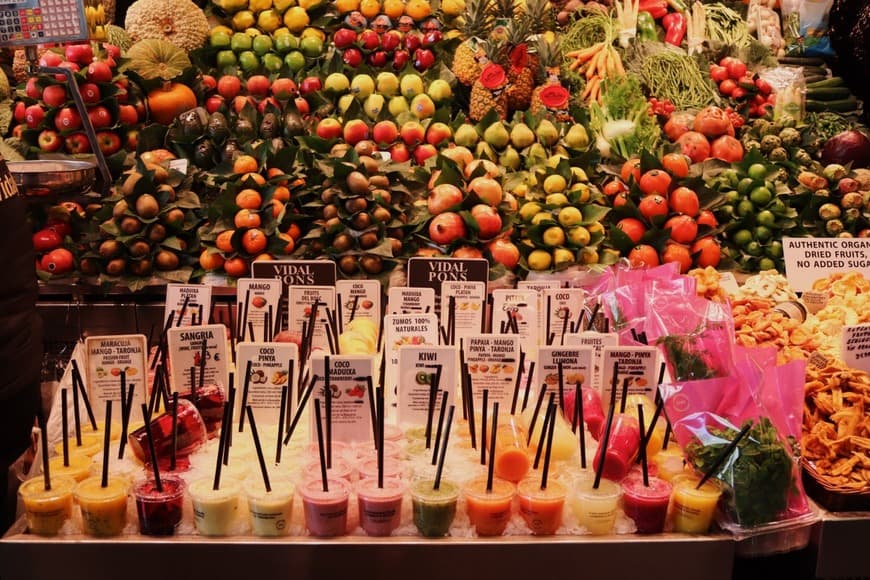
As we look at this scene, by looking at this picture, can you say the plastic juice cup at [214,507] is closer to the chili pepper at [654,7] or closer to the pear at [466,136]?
the pear at [466,136]

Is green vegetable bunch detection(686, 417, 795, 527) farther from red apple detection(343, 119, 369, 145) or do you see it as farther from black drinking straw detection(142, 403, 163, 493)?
red apple detection(343, 119, 369, 145)

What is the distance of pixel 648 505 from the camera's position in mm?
1924

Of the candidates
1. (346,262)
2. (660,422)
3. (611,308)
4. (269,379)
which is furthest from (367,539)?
(346,262)

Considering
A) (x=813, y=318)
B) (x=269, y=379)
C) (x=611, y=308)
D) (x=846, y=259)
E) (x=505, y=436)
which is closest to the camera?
(x=505, y=436)

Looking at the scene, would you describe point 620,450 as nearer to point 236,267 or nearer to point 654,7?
point 236,267

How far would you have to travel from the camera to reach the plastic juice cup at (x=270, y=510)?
6.12 feet

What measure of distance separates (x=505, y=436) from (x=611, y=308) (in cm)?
96

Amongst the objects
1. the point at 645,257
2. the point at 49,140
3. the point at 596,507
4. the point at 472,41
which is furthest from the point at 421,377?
the point at 472,41

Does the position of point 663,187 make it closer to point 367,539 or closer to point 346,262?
point 346,262

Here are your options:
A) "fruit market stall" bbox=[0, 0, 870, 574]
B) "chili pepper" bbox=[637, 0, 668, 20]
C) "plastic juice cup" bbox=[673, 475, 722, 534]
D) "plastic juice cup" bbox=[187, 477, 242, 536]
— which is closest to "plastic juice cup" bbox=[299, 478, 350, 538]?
"fruit market stall" bbox=[0, 0, 870, 574]

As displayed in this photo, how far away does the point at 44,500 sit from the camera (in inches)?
73.7

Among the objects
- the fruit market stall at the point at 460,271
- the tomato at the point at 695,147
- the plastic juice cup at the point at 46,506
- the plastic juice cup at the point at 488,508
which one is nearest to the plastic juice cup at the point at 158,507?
the fruit market stall at the point at 460,271

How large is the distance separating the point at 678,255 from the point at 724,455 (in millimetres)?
1918

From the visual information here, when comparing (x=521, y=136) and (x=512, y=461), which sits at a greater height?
(x=521, y=136)
